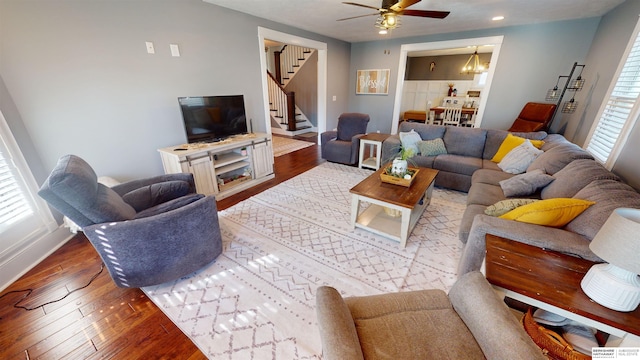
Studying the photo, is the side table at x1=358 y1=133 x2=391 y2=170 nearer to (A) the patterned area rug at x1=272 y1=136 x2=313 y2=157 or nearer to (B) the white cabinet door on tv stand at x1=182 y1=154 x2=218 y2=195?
(A) the patterned area rug at x1=272 y1=136 x2=313 y2=157

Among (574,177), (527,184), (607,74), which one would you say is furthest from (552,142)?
(574,177)

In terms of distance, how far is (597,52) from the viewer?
329cm

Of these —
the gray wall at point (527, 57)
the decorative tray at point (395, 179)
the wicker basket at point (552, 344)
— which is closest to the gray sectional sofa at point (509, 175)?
the wicker basket at point (552, 344)

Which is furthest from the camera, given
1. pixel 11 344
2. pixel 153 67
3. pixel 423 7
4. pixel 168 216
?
pixel 423 7

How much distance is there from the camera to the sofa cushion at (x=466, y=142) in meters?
3.44

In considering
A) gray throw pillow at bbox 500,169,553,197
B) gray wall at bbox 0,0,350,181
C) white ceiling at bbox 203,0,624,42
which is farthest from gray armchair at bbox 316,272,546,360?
white ceiling at bbox 203,0,624,42

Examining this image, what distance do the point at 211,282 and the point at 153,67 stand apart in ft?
8.35

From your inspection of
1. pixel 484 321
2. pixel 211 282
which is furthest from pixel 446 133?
pixel 211 282

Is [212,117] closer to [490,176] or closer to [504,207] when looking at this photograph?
[504,207]

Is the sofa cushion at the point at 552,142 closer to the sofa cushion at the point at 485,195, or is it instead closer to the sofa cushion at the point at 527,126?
the sofa cushion at the point at 527,126

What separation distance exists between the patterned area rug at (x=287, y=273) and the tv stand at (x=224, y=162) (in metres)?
0.51

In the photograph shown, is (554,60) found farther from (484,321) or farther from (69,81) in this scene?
(69,81)

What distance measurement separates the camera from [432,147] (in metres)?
3.50

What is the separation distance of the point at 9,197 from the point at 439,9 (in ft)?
17.0
